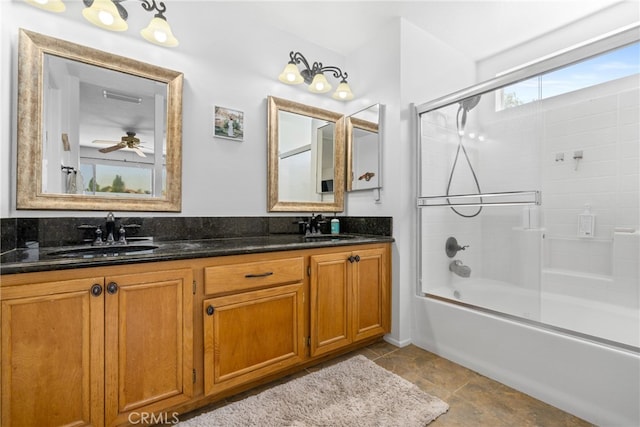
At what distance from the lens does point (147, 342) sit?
127cm

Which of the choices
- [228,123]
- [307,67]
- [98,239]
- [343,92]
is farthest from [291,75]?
[98,239]

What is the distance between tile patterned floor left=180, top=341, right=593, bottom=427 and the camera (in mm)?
1408

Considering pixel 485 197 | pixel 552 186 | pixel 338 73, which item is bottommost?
pixel 485 197

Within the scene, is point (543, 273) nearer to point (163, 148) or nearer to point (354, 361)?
point (354, 361)

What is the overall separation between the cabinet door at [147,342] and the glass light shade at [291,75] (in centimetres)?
164

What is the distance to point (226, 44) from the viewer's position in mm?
2111

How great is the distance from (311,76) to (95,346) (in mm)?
2275

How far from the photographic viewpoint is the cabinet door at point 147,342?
47.0 inches

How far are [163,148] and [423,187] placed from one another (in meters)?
1.97

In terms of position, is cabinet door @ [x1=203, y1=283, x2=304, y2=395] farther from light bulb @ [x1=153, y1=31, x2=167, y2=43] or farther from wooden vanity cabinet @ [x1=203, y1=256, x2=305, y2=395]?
light bulb @ [x1=153, y1=31, x2=167, y2=43]

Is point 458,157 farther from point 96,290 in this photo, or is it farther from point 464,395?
point 96,290

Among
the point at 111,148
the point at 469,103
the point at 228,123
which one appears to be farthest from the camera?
the point at 469,103

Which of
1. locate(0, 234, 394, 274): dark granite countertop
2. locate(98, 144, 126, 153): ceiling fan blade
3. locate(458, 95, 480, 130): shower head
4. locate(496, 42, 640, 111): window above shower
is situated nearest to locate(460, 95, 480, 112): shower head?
locate(458, 95, 480, 130): shower head

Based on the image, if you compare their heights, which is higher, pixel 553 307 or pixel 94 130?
pixel 94 130
